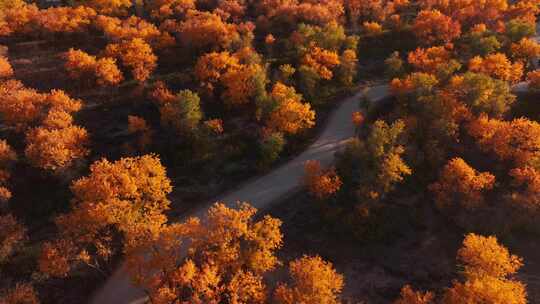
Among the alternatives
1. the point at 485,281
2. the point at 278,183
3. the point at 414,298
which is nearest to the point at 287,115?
the point at 278,183

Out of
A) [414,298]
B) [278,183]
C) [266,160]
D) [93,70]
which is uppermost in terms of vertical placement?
[93,70]

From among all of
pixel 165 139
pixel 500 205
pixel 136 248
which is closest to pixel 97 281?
pixel 136 248

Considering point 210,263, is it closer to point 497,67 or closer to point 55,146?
point 55,146

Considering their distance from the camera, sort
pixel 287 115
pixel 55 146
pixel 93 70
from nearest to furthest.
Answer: pixel 55 146, pixel 287 115, pixel 93 70

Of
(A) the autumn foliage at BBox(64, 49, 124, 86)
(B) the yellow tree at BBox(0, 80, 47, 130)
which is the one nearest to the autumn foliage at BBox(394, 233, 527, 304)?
(B) the yellow tree at BBox(0, 80, 47, 130)

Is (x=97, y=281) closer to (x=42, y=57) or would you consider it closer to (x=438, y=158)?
(x=438, y=158)

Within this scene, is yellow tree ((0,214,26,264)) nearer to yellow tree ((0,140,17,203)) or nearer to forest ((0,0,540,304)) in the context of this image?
forest ((0,0,540,304))

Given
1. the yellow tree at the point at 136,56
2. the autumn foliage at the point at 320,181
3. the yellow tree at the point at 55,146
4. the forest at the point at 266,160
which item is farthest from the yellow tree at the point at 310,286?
the yellow tree at the point at 136,56
